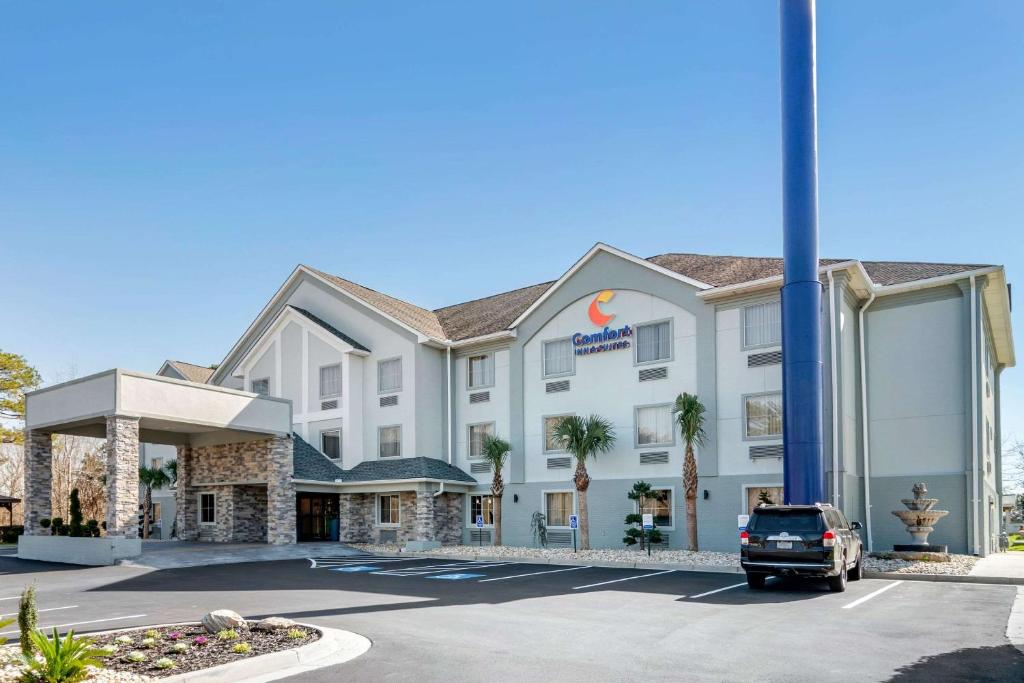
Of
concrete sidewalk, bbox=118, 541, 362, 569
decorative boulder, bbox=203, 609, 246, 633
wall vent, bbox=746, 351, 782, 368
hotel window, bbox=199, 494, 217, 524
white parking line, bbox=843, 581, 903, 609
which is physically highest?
wall vent, bbox=746, 351, 782, 368

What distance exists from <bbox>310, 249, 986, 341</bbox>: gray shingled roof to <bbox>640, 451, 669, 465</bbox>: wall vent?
18.3ft

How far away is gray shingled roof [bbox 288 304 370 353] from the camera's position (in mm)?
33781

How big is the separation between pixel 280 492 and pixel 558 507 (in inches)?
393

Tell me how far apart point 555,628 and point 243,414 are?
798 inches

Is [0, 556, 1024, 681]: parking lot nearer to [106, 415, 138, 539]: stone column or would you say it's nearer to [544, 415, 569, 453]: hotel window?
[106, 415, 138, 539]: stone column

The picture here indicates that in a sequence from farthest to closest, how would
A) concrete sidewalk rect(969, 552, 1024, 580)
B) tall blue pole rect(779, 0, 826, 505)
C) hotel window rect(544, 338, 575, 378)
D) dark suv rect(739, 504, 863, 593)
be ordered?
hotel window rect(544, 338, 575, 378) < tall blue pole rect(779, 0, 826, 505) < concrete sidewalk rect(969, 552, 1024, 580) < dark suv rect(739, 504, 863, 593)

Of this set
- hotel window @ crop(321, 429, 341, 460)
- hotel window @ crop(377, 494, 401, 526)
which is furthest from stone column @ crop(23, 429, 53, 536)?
hotel window @ crop(377, 494, 401, 526)

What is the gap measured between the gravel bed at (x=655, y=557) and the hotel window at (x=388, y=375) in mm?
6058

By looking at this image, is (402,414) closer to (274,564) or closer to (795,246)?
(274,564)

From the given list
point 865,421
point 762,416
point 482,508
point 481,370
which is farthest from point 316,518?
point 865,421

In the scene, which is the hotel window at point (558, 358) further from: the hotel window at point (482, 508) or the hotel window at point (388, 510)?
the hotel window at point (388, 510)

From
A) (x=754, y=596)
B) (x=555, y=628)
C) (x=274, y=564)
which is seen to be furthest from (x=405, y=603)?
(x=274, y=564)

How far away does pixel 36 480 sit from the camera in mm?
29281

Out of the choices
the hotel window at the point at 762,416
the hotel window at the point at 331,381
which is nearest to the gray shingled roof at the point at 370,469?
the hotel window at the point at 331,381
